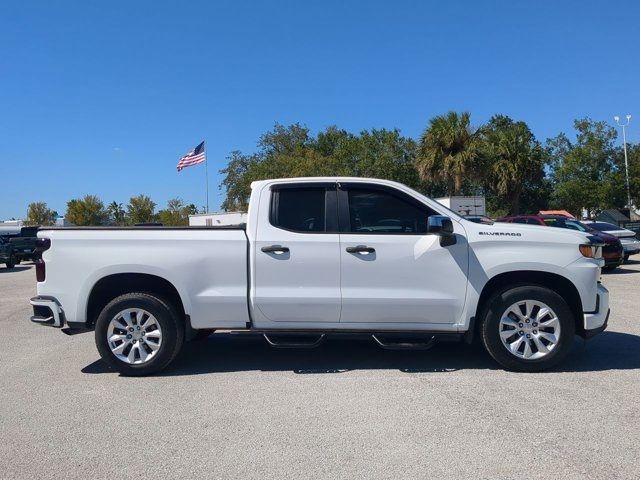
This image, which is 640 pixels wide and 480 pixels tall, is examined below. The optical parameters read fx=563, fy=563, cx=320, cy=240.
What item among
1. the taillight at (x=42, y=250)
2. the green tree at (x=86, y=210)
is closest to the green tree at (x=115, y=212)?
the green tree at (x=86, y=210)

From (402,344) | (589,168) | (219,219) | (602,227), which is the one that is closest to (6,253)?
(219,219)

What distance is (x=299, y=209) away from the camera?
6031 millimetres

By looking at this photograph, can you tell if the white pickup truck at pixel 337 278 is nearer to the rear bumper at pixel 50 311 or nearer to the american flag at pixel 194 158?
the rear bumper at pixel 50 311

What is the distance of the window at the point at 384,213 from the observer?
5926mm

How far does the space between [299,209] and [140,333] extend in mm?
2135

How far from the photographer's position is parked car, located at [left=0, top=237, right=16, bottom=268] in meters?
24.1

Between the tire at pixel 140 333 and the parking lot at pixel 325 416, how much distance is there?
185mm

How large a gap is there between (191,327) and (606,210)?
46.1 metres

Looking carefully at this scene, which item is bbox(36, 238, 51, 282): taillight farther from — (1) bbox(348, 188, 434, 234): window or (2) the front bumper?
(2) the front bumper

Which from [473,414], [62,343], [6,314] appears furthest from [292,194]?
[6,314]

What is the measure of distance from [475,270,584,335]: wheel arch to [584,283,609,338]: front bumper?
4.2 inches

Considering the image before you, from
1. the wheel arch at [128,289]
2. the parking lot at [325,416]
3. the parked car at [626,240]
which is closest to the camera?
the parking lot at [325,416]

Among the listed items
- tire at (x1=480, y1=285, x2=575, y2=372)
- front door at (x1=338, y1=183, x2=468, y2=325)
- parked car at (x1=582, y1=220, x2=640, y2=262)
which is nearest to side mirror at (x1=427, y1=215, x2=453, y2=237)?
front door at (x1=338, y1=183, x2=468, y2=325)

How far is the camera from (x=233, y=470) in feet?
12.3
